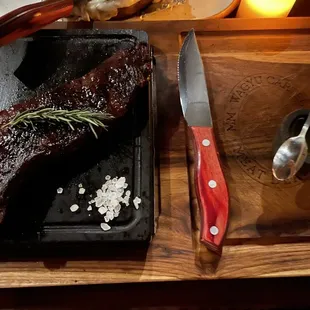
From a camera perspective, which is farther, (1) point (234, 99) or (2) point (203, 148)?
(1) point (234, 99)

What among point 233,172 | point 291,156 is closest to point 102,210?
point 233,172

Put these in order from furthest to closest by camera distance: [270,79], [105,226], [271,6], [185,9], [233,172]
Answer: [185,9] → [271,6] → [270,79] → [233,172] → [105,226]

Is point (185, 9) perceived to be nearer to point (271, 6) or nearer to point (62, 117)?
point (271, 6)

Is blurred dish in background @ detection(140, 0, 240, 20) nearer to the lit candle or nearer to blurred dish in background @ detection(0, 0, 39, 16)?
the lit candle

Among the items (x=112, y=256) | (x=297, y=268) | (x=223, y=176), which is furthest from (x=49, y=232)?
(x=297, y=268)

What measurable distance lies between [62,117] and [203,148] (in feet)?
1.01

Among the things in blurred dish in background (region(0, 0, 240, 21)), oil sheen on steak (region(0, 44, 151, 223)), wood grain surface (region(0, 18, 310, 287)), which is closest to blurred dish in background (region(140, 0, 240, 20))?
blurred dish in background (region(0, 0, 240, 21))

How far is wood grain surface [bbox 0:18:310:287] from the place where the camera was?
1020 millimetres

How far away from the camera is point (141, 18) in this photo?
1415 mm

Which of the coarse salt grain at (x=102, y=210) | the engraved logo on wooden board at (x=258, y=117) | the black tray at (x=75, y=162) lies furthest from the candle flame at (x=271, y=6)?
the coarse salt grain at (x=102, y=210)

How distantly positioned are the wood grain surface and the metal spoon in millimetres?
44

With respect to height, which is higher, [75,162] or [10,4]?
[10,4]

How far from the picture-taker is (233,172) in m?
1.12

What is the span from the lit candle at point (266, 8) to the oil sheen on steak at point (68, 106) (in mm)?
414
